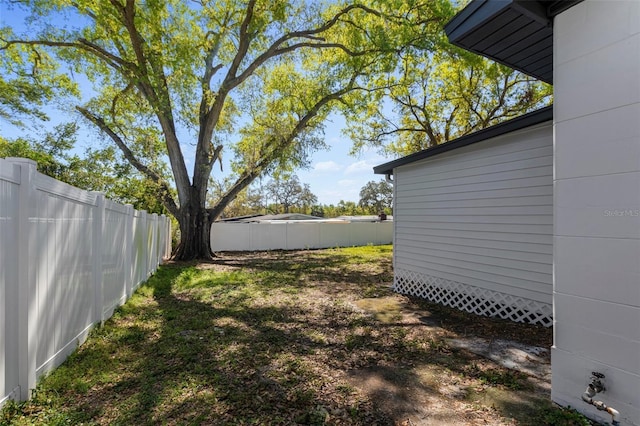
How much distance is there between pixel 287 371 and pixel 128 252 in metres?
3.95

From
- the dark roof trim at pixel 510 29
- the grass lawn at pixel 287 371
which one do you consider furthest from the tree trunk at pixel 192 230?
the dark roof trim at pixel 510 29

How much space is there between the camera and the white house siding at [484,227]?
4371mm

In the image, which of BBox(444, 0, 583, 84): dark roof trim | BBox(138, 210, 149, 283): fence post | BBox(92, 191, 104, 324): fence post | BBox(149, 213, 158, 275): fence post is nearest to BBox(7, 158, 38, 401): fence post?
BBox(92, 191, 104, 324): fence post

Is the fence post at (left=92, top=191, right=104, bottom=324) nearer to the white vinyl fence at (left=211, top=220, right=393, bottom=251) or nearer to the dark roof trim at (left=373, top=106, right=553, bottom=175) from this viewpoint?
the dark roof trim at (left=373, top=106, right=553, bottom=175)

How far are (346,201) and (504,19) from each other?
53091 mm

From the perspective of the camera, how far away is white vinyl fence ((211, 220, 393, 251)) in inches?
641

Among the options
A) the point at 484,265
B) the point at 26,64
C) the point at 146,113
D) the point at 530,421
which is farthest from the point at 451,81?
the point at 26,64

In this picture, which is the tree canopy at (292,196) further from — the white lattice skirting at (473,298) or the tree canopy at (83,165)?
the white lattice skirting at (473,298)

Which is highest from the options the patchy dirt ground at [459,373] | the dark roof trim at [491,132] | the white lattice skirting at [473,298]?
the dark roof trim at [491,132]

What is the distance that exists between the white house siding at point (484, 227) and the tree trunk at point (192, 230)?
8202 mm

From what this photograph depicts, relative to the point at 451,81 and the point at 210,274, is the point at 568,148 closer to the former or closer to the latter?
the point at 210,274

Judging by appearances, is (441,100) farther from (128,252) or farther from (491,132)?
(128,252)

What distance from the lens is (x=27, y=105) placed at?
1108 cm

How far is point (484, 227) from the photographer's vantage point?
16.8 feet
